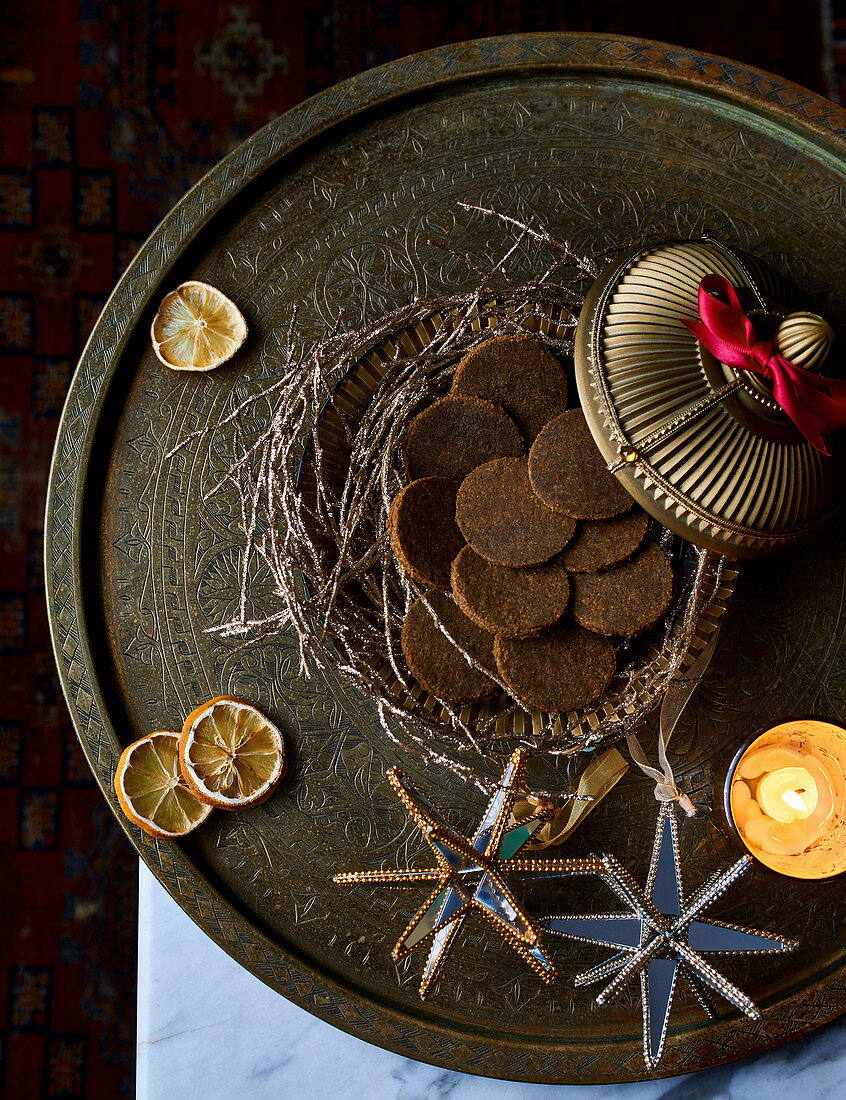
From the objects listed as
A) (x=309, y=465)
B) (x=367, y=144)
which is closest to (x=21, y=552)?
(x=309, y=465)

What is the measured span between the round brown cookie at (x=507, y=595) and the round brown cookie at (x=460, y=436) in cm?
10

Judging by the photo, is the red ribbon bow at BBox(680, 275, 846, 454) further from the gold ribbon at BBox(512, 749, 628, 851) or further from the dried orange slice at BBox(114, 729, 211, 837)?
the dried orange slice at BBox(114, 729, 211, 837)

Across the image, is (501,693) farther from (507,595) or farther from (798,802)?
(798,802)

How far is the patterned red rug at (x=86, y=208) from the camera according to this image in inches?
67.7

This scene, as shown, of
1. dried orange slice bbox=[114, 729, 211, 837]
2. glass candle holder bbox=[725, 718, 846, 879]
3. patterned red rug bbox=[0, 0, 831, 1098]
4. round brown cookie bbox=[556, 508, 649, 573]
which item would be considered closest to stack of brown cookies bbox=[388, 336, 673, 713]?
round brown cookie bbox=[556, 508, 649, 573]

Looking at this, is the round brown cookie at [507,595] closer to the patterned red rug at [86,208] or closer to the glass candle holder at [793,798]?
the glass candle holder at [793,798]

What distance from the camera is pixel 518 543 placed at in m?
0.97

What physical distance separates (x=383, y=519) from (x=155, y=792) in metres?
0.44

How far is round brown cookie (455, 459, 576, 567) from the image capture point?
3.17 ft

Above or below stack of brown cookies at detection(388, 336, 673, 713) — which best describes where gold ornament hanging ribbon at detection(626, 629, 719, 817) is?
below

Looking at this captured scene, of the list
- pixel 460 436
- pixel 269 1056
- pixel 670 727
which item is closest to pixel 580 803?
pixel 670 727

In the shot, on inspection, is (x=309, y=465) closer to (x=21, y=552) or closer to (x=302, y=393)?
(x=302, y=393)

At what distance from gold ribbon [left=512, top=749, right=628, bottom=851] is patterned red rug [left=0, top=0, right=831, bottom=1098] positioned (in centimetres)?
104

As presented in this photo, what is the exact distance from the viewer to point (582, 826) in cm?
109
